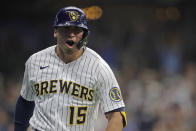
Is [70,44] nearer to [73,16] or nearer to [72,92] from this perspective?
[73,16]

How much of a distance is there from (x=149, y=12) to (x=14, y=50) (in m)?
3.88

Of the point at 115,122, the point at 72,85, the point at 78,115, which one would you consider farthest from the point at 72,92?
the point at 115,122

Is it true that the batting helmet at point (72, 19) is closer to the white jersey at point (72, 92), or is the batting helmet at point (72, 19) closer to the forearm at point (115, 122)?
the white jersey at point (72, 92)

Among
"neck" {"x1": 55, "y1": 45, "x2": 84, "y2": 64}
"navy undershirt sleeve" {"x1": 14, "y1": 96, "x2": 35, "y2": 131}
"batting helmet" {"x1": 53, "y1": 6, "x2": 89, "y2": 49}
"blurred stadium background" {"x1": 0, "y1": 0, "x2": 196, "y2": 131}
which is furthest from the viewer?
"blurred stadium background" {"x1": 0, "y1": 0, "x2": 196, "y2": 131}

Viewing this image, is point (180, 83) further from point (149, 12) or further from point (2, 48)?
point (2, 48)

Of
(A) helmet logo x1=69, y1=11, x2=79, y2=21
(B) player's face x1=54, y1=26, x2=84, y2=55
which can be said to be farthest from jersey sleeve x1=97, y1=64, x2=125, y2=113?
(A) helmet logo x1=69, y1=11, x2=79, y2=21

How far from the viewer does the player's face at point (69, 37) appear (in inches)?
162

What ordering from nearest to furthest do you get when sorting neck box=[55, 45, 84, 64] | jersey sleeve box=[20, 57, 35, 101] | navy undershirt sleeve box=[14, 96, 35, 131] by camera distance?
1. neck box=[55, 45, 84, 64]
2. jersey sleeve box=[20, 57, 35, 101]
3. navy undershirt sleeve box=[14, 96, 35, 131]

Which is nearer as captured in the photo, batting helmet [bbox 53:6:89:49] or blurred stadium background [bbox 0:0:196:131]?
batting helmet [bbox 53:6:89:49]

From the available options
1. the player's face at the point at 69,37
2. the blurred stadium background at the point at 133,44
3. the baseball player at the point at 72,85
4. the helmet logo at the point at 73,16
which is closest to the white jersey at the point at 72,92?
the baseball player at the point at 72,85

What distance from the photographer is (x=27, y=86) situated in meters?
4.45

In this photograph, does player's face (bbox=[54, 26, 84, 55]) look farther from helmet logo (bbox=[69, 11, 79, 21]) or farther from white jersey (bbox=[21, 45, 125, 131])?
white jersey (bbox=[21, 45, 125, 131])

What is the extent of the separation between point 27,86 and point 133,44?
8.44m

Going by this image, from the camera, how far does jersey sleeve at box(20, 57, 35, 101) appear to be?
4.40 m
